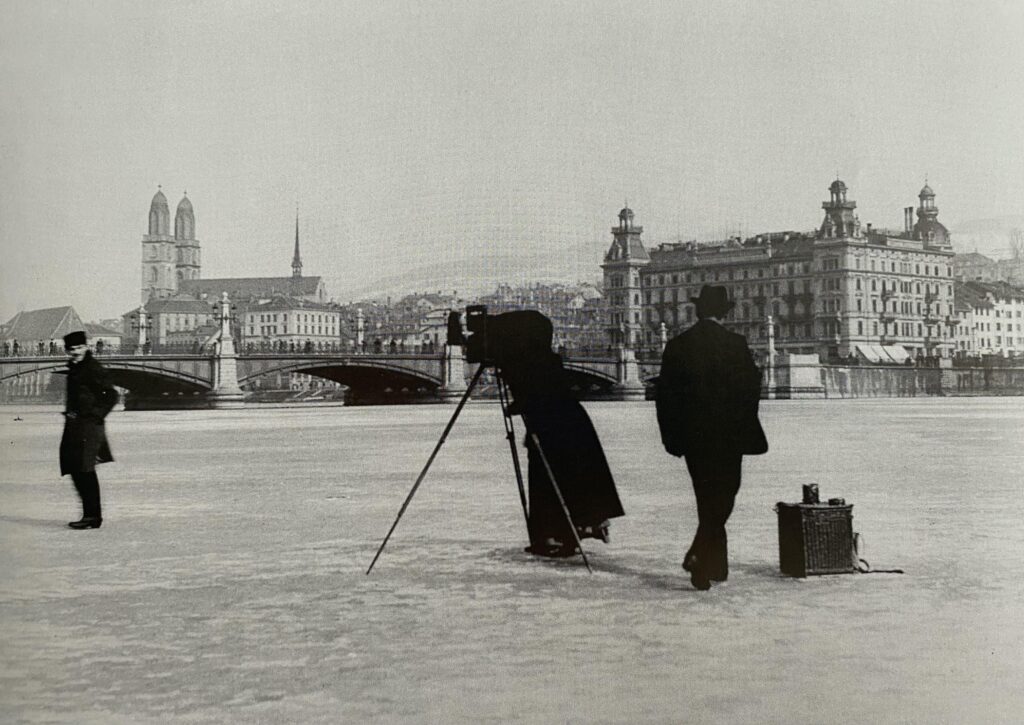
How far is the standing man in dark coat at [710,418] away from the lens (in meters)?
5.08

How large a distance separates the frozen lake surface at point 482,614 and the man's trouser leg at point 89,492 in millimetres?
172

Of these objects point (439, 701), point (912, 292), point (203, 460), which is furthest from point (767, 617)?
point (203, 460)

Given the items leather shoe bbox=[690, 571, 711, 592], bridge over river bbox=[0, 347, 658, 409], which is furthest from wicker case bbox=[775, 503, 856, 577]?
bridge over river bbox=[0, 347, 658, 409]

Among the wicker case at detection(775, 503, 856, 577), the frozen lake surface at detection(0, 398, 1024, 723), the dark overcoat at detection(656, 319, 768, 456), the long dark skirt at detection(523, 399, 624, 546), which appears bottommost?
the frozen lake surface at detection(0, 398, 1024, 723)

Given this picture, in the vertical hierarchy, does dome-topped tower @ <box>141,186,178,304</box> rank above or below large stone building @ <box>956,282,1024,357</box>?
above

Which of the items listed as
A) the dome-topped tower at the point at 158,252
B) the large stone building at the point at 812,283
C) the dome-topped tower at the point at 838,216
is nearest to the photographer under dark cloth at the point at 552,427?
the large stone building at the point at 812,283

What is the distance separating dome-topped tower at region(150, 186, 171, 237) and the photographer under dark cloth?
4401mm

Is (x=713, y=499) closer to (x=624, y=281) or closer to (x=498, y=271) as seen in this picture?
(x=498, y=271)

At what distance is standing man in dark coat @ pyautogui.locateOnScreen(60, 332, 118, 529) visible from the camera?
23.3 feet

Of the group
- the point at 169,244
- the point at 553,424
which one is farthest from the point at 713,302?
the point at 169,244

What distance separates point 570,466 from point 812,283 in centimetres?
572

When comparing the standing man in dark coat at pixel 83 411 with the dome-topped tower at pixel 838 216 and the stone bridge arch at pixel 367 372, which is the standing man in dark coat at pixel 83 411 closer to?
the dome-topped tower at pixel 838 216

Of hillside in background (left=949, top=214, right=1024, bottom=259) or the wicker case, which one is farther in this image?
hillside in background (left=949, top=214, right=1024, bottom=259)

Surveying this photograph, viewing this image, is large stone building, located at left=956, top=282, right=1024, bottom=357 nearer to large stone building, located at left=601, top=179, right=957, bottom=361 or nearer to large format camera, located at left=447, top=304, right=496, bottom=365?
large stone building, located at left=601, top=179, right=957, bottom=361
